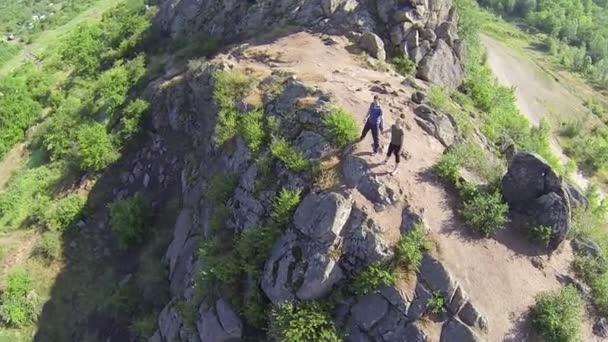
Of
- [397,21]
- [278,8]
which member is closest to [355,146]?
[397,21]

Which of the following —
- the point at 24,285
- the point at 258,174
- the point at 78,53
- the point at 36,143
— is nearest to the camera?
the point at 258,174

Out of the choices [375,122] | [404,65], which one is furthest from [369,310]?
[404,65]

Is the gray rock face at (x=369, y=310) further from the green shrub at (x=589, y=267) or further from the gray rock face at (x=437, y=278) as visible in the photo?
the green shrub at (x=589, y=267)

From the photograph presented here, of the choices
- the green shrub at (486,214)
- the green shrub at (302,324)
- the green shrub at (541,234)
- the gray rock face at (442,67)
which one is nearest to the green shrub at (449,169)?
the green shrub at (486,214)

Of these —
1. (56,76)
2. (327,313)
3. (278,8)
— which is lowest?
(56,76)

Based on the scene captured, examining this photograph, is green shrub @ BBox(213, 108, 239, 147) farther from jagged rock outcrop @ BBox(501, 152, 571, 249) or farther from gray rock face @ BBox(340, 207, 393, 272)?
jagged rock outcrop @ BBox(501, 152, 571, 249)

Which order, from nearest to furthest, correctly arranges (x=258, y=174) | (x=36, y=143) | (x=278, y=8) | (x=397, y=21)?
(x=258, y=174)
(x=397, y=21)
(x=278, y=8)
(x=36, y=143)

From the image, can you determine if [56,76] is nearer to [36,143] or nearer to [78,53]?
[78,53]
